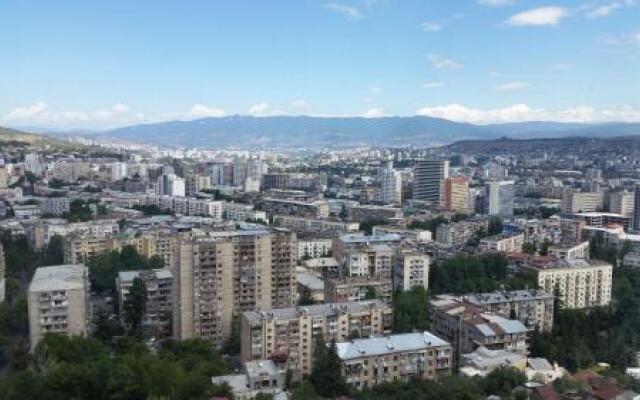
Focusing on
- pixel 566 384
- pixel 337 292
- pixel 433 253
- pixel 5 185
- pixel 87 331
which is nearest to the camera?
pixel 566 384

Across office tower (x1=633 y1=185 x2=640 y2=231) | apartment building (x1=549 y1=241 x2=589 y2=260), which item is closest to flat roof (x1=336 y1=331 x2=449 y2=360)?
apartment building (x1=549 y1=241 x2=589 y2=260)

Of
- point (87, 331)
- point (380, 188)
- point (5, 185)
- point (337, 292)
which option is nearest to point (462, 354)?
point (337, 292)

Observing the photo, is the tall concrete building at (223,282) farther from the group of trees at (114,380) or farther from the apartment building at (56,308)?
the group of trees at (114,380)

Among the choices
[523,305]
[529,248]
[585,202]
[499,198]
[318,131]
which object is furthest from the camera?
[318,131]

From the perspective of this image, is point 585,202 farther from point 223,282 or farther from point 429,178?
point 223,282

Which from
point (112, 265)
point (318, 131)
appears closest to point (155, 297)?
point (112, 265)

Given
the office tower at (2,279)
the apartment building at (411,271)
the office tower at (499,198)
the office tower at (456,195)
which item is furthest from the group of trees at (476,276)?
the office tower at (456,195)

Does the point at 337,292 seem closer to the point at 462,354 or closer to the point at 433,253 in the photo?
the point at 462,354
